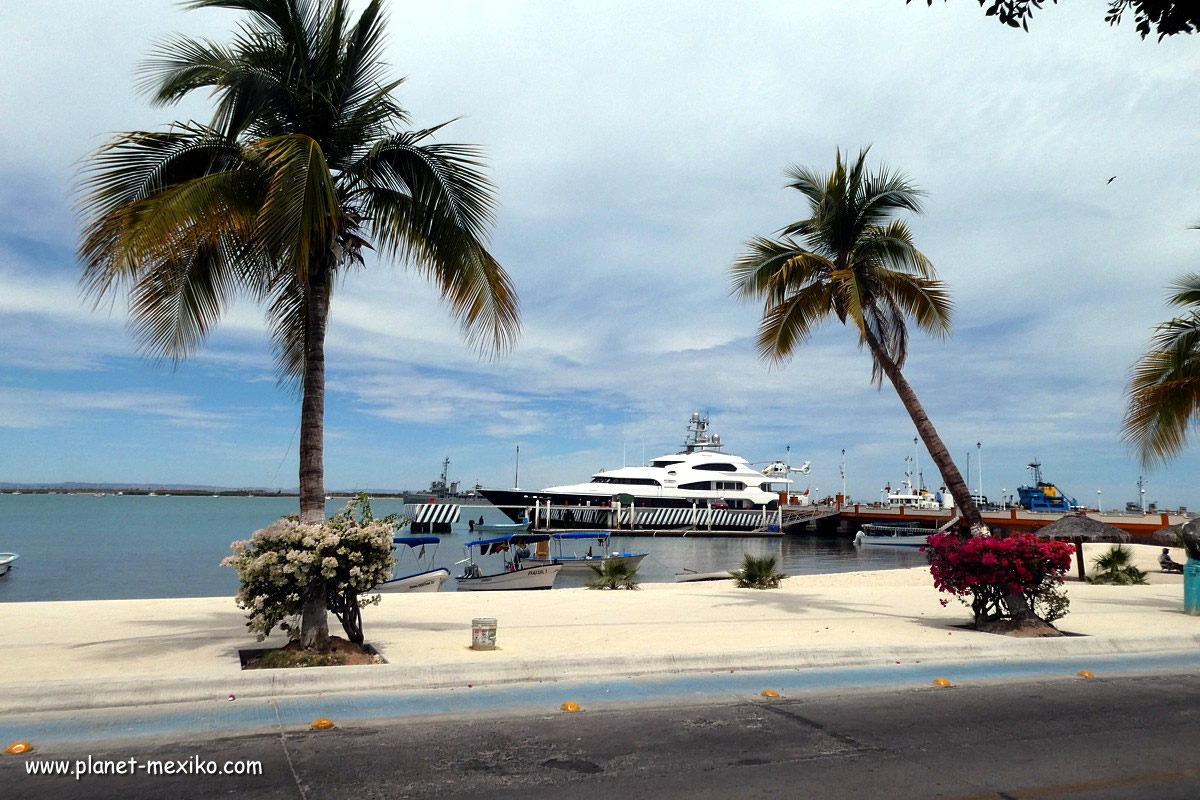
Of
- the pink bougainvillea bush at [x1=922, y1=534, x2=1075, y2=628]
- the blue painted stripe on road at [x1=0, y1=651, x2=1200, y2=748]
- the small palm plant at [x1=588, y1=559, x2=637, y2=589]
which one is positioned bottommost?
the small palm plant at [x1=588, y1=559, x2=637, y2=589]

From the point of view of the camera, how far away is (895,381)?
13.7 m

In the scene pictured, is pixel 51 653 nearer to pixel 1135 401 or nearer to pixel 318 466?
pixel 318 466

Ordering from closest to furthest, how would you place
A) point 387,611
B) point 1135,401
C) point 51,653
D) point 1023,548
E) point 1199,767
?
point 1199,767
point 51,653
point 1023,548
point 387,611
point 1135,401

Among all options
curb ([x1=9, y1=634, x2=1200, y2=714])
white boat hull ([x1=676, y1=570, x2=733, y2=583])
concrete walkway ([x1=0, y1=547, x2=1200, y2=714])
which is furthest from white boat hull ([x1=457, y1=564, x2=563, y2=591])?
curb ([x1=9, y1=634, x2=1200, y2=714])

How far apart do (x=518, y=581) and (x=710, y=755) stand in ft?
70.6

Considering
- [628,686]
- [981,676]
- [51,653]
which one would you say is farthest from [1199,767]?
[51,653]

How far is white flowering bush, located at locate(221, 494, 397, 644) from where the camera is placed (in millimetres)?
7570

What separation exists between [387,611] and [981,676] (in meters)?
8.51

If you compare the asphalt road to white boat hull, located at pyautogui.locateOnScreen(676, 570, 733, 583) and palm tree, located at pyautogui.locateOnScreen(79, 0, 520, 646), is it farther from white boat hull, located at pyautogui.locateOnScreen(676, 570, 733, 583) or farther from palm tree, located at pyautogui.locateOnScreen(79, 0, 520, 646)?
white boat hull, located at pyautogui.locateOnScreen(676, 570, 733, 583)

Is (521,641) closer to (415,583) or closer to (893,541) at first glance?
(415,583)

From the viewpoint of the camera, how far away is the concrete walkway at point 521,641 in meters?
7.15

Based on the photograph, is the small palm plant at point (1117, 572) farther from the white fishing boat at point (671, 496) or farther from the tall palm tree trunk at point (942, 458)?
the white fishing boat at point (671, 496)

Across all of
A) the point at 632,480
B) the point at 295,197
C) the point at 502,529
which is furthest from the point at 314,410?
the point at 632,480

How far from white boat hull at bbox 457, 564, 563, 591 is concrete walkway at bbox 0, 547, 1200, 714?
411 inches
